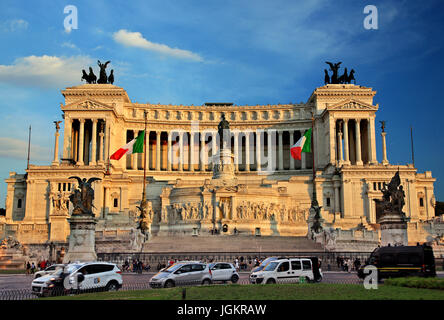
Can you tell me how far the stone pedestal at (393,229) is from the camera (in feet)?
122

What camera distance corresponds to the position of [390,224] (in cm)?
3756

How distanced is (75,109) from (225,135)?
3055cm

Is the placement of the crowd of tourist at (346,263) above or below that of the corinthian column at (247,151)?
below

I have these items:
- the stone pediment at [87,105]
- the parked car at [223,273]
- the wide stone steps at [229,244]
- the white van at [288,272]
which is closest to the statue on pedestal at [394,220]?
the white van at [288,272]

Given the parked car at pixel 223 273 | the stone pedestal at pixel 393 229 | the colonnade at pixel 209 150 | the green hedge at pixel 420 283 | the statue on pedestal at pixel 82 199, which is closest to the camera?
the green hedge at pixel 420 283

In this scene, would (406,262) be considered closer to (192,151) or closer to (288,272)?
(288,272)

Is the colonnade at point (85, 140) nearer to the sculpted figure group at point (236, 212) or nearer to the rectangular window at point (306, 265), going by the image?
the sculpted figure group at point (236, 212)

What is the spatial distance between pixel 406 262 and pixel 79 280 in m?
16.3

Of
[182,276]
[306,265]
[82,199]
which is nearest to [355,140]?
[82,199]

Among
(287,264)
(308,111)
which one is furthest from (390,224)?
(308,111)

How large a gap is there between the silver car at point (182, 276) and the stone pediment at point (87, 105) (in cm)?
6834

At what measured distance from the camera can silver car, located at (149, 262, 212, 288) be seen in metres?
25.9

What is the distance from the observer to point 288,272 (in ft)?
90.8
